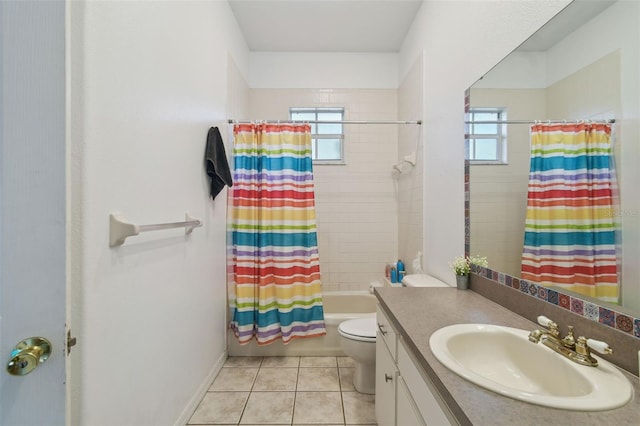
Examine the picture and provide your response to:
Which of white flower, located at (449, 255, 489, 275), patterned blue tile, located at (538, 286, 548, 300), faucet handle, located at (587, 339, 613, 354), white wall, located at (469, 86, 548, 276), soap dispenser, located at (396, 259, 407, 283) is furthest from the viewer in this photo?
soap dispenser, located at (396, 259, 407, 283)

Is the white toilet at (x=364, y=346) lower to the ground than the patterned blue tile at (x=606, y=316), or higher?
lower

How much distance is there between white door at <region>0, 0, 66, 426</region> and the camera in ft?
1.89

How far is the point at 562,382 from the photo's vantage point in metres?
0.79

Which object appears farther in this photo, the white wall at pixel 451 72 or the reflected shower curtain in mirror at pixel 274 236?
the reflected shower curtain in mirror at pixel 274 236

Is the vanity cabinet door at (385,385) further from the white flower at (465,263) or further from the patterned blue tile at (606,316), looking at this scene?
the patterned blue tile at (606,316)

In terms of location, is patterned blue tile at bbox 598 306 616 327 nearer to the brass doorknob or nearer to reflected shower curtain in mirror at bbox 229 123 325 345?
the brass doorknob

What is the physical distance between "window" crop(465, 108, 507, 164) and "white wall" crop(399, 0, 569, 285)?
108 mm

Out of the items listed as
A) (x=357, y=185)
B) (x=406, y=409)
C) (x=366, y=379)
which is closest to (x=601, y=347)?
(x=406, y=409)

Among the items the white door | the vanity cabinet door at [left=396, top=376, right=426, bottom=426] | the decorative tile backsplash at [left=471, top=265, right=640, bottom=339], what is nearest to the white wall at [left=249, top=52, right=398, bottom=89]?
the decorative tile backsplash at [left=471, top=265, right=640, bottom=339]

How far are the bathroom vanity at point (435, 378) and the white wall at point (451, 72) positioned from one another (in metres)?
0.51

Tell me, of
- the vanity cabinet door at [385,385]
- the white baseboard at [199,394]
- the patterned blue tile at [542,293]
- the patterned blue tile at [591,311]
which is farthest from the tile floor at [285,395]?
the patterned blue tile at [591,311]

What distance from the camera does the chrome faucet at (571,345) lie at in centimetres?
72

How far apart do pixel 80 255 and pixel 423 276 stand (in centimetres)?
195

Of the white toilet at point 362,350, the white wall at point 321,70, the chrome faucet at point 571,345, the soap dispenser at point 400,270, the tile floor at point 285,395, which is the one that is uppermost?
the white wall at point 321,70
